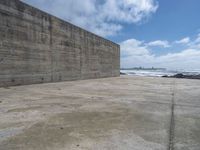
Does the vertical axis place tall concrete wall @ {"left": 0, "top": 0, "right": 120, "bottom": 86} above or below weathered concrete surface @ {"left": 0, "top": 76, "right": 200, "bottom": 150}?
above

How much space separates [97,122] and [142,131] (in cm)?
66

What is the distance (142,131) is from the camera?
2.10m

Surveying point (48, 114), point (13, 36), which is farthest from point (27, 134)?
point (13, 36)

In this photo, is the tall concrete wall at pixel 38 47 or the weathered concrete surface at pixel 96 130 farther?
the tall concrete wall at pixel 38 47

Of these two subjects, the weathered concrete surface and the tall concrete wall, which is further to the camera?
the tall concrete wall

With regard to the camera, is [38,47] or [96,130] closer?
[96,130]

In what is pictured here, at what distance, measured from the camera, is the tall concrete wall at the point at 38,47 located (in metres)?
6.50

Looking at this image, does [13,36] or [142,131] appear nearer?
[142,131]

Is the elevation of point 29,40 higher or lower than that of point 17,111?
higher

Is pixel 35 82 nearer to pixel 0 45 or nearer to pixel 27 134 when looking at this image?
pixel 0 45

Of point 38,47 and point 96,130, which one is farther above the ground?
point 38,47

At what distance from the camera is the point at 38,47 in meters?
7.92

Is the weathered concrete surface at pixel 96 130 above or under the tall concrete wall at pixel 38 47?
under

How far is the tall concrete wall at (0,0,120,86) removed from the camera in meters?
6.50
